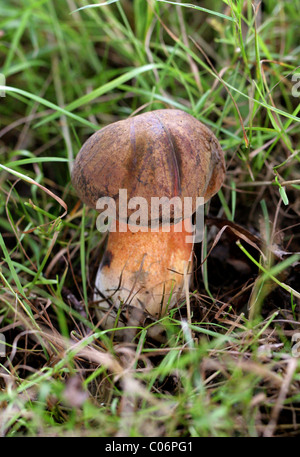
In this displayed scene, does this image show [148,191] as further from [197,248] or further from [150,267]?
[197,248]

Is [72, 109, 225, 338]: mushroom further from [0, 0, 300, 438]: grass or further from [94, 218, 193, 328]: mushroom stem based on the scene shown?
[0, 0, 300, 438]: grass

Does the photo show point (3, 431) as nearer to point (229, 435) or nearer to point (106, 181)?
point (229, 435)

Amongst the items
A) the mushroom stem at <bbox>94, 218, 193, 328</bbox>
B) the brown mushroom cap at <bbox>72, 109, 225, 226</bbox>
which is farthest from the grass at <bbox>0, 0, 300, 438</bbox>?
the brown mushroom cap at <bbox>72, 109, 225, 226</bbox>

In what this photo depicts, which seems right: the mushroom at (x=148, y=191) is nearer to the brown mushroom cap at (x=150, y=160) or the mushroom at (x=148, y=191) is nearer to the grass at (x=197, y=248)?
the brown mushroom cap at (x=150, y=160)

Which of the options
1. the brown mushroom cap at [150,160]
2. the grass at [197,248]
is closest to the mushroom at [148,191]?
the brown mushroom cap at [150,160]

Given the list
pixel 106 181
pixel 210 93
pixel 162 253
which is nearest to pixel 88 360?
pixel 162 253

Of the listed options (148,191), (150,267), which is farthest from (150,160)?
(150,267)

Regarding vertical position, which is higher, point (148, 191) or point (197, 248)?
point (148, 191)
